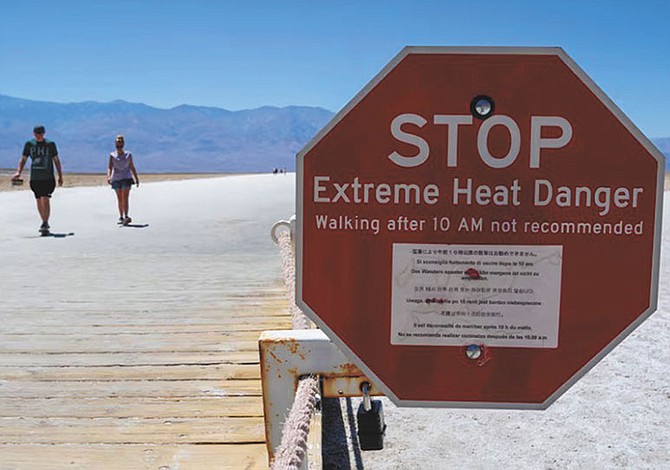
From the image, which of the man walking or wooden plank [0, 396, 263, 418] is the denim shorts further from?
wooden plank [0, 396, 263, 418]

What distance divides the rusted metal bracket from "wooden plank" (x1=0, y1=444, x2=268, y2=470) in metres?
0.67

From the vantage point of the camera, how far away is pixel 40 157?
1086 cm

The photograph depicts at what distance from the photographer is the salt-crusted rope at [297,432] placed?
1417 millimetres

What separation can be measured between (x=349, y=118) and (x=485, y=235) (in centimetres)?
34

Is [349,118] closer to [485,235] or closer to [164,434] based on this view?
[485,235]

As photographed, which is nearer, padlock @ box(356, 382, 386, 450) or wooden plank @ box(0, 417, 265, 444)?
→ padlock @ box(356, 382, 386, 450)

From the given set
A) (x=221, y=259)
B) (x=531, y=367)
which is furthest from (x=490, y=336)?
(x=221, y=259)

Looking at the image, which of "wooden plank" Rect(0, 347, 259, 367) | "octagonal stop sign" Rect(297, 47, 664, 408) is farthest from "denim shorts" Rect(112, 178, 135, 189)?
"octagonal stop sign" Rect(297, 47, 664, 408)

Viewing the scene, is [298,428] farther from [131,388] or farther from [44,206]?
[44,206]

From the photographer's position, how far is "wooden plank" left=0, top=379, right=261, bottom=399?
3037 millimetres

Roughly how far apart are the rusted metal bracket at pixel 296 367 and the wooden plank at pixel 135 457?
67 centimetres

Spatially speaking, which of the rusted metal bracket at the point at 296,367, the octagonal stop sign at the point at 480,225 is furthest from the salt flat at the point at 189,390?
the octagonal stop sign at the point at 480,225

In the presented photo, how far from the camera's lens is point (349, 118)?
132 cm

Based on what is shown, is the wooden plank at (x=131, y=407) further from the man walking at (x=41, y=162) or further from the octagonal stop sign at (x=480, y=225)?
the man walking at (x=41, y=162)
